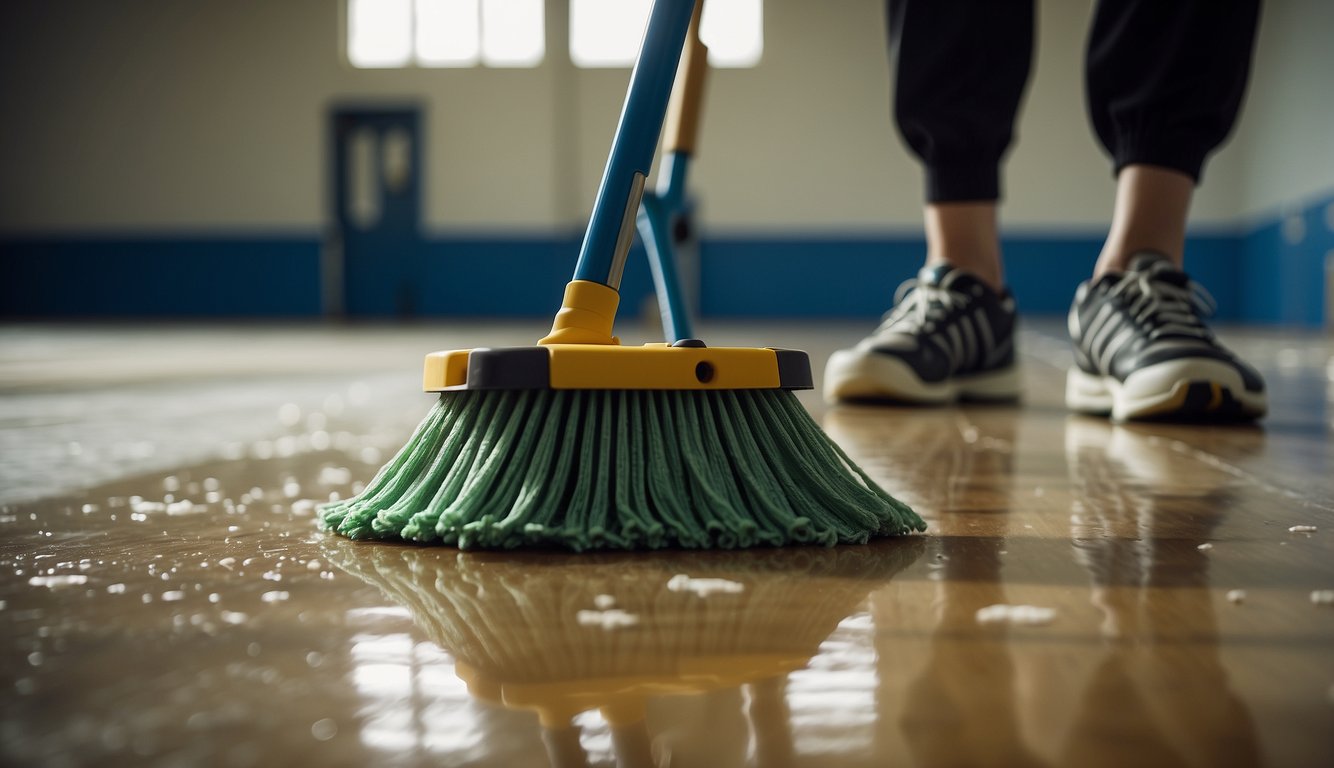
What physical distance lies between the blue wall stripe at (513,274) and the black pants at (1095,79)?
26.0ft

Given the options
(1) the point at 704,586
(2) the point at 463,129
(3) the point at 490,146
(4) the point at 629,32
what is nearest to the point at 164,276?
(2) the point at 463,129

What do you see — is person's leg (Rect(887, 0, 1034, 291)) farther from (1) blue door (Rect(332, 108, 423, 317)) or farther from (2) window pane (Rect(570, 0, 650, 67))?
(1) blue door (Rect(332, 108, 423, 317))

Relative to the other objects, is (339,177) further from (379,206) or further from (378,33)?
(378,33)

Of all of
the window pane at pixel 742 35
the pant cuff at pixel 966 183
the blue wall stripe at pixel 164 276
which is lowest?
the blue wall stripe at pixel 164 276

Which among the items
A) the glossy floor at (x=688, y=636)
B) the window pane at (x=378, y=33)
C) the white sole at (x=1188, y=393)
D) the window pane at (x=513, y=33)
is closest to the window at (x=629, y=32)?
the window pane at (x=513, y=33)

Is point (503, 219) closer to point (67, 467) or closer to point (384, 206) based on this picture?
point (384, 206)

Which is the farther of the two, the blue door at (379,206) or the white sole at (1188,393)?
the blue door at (379,206)

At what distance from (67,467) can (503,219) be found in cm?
862

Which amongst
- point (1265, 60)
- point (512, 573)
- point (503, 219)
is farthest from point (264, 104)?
point (512, 573)

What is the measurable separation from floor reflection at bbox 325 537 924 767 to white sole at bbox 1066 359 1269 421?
2.23 ft

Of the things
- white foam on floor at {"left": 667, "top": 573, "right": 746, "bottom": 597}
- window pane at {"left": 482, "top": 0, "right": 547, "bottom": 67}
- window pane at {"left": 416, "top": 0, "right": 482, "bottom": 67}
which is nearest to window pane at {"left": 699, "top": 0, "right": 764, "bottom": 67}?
window pane at {"left": 482, "top": 0, "right": 547, "bottom": 67}

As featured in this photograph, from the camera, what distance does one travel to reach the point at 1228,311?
30.9ft

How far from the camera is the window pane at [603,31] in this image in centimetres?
889

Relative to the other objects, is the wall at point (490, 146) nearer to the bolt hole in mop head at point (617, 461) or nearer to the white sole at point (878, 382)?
the white sole at point (878, 382)
